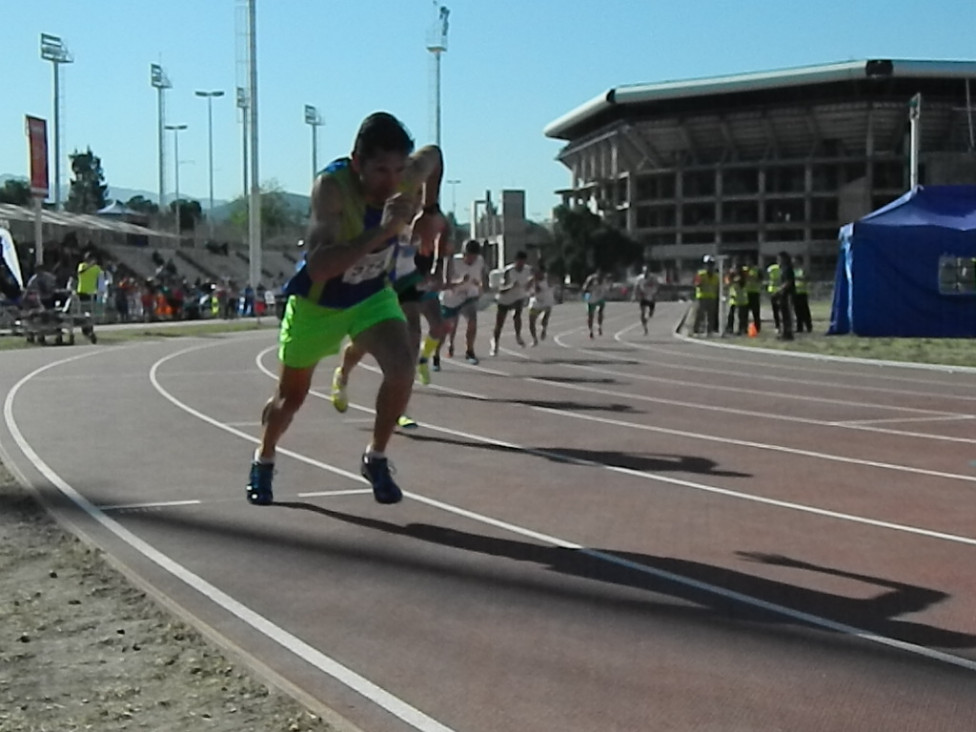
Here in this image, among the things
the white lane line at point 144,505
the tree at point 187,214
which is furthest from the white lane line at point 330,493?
the tree at point 187,214

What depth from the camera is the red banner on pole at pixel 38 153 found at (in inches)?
1451

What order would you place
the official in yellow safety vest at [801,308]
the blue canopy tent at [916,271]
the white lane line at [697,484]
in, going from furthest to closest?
the official in yellow safety vest at [801,308]
the blue canopy tent at [916,271]
the white lane line at [697,484]

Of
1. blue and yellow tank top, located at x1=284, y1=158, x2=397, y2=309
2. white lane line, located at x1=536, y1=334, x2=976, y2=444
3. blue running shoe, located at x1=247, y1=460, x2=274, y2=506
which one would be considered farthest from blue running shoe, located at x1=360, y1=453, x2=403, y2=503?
white lane line, located at x1=536, y1=334, x2=976, y2=444

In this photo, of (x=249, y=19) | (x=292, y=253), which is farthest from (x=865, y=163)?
(x=249, y=19)

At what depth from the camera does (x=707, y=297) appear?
31172 mm

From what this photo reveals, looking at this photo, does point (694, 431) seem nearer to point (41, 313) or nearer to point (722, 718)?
point (722, 718)

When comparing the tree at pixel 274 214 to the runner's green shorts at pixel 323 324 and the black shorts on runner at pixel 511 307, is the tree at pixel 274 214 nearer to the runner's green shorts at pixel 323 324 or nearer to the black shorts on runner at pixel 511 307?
the black shorts on runner at pixel 511 307

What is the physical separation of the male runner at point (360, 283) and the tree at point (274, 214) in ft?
420

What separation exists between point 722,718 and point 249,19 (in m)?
52.9

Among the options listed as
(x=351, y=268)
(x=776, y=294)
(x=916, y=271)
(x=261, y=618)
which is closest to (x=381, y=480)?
(x=351, y=268)

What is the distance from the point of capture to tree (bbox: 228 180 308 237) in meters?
141

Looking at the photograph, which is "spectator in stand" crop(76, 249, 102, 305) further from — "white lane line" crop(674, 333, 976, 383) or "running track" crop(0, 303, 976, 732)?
"running track" crop(0, 303, 976, 732)

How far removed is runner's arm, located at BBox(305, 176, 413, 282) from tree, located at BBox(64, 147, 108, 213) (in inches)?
6382

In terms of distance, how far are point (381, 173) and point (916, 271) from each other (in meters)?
24.2
